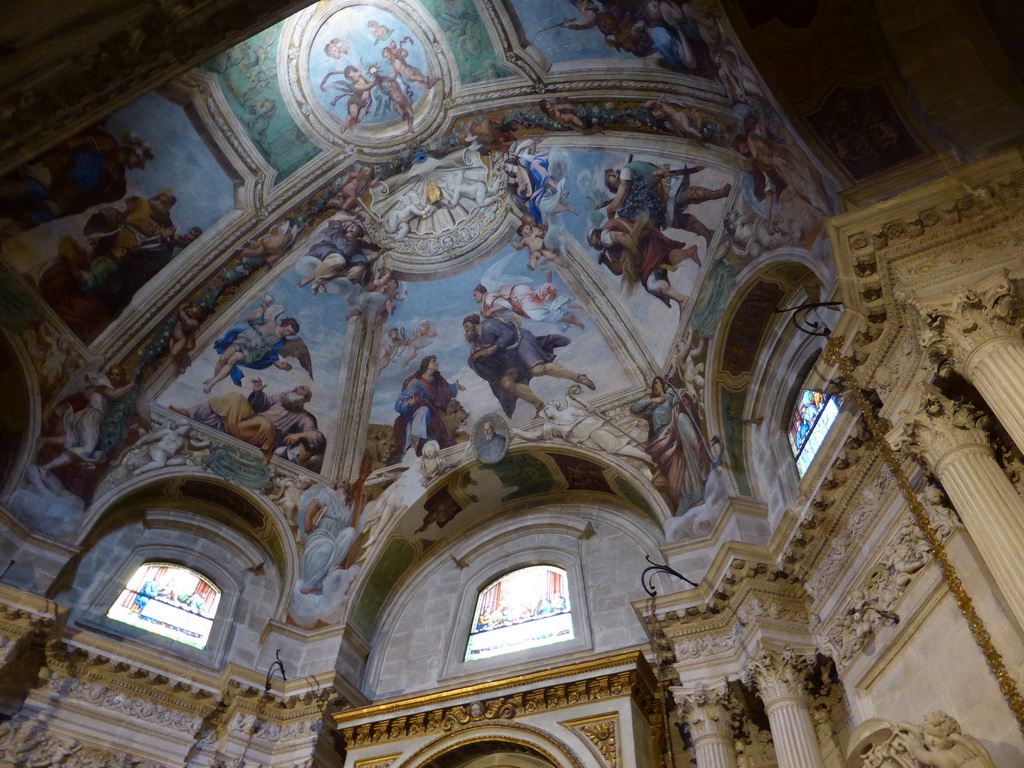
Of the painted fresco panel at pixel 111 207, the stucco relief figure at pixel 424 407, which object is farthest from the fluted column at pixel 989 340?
the painted fresco panel at pixel 111 207

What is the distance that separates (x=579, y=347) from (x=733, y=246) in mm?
3832

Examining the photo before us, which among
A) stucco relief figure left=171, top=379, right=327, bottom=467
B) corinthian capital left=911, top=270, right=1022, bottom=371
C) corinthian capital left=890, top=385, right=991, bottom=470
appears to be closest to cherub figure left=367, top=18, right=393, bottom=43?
stucco relief figure left=171, top=379, right=327, bottom=467

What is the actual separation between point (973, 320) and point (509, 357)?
948 centimetres

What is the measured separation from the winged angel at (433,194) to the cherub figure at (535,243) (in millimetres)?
876

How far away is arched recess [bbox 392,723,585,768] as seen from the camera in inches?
425

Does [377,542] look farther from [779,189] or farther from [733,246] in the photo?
[779,189]

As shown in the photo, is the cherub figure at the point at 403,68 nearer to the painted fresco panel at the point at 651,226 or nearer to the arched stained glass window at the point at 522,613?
the painted fresco panel at the point at 651,226

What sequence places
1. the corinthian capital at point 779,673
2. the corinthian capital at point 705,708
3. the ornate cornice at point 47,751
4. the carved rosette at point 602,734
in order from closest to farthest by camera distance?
the corinthian capital at point 779,673 → the corinthian capital at point 705,708 → the carved rosette at point 602,734 → the ornate cornice at point 47,751

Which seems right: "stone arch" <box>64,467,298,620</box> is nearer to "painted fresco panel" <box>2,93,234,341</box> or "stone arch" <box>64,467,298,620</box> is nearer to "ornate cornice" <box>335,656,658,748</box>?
"painted fresco panel" <box>2,93,234,341</box>

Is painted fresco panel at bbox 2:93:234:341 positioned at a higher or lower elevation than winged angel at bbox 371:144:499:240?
lower

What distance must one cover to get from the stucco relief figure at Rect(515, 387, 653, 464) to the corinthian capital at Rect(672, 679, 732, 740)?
437 centimetres

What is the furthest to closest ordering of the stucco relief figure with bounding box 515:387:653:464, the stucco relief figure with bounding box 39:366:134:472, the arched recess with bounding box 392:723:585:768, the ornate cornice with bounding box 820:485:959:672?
the stucco relief figure with bounding box 515:387:653:464, the stucco relief figure with bounding box 39:366:134:472, the arched recess with bounding box 392:723:585:768, the ornate cornice with bounding box 820:485:959:672

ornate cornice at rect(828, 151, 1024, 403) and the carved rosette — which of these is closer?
ornate cornice at rect(828, 151, 1024, 403)

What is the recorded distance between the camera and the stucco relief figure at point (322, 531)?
15.0 metres
